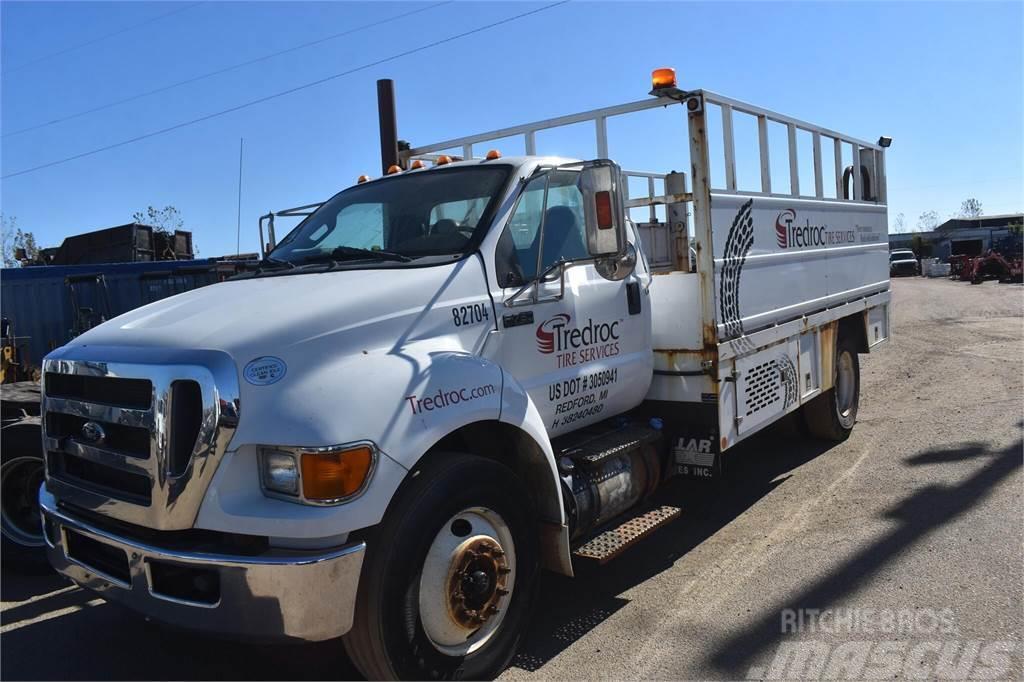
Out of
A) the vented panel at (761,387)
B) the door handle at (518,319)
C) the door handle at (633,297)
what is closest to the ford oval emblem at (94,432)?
the door handle at (518,319)

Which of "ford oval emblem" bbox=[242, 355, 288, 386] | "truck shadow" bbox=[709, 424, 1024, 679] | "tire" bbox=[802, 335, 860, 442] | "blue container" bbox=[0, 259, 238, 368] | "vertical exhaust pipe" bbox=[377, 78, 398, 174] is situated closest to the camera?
"ford oval emblem" bbox=[242, 355, 288, 386]

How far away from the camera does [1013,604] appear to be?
3998mm

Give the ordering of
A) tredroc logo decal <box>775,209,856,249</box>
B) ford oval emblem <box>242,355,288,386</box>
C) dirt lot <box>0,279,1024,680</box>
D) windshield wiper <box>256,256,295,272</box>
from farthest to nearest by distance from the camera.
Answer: tredroc logo decal <box>775,209,856,249</box>, windshield wiper <box>256,256,295,272</box>, dirt lot <box>0,279,1024,680</box>, ford oval emblem <box>242,355,288,386</box>

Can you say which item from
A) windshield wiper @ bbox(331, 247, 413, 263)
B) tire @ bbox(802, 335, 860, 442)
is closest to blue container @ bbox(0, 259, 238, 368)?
windshield wiper @ bbox(331, 247, 413, 263)

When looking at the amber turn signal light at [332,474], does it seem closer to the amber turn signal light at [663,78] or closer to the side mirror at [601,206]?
the side mirror at [601,206]

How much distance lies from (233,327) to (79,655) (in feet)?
6.96

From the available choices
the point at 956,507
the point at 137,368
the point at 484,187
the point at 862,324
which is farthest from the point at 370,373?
the point at 862,324

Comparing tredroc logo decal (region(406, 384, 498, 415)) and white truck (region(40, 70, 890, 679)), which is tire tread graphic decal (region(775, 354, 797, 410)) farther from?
tredroc logo decal (region(406, 384, 498, 415))

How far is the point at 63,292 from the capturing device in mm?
9695

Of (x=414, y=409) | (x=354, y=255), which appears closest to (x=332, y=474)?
(x=414, y=409)

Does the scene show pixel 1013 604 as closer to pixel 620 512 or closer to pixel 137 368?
pixel 620 512

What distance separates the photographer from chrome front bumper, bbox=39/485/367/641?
2711 millimetres

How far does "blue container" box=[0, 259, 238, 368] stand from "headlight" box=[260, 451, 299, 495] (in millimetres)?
7139

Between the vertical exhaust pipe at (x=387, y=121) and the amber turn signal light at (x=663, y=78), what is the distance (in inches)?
243
